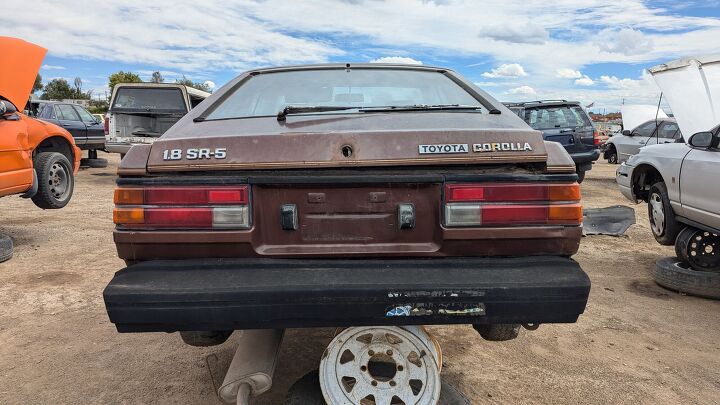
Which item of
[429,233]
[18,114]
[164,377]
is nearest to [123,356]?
[164,377]

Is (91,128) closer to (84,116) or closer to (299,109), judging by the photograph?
(84,116)

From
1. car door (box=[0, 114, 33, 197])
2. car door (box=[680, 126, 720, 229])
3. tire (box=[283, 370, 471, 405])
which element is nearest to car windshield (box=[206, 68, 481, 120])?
tire (box=[283, 370, 471, 405])

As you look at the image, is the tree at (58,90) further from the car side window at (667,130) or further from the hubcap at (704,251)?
the hubcap at (704,251)

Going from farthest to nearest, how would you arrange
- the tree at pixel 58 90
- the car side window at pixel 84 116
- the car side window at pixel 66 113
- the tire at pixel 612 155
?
the tree at pixel 58 90 < the tire at pixel 612 155 < the car side window at pixel 84 116 < the car side window at pixel 66 113

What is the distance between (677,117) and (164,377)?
5.02 m

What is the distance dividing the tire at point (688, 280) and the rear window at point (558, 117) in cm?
629

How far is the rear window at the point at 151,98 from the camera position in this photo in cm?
1120

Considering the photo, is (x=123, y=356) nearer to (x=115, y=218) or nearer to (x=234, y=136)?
(x=115, y=218)

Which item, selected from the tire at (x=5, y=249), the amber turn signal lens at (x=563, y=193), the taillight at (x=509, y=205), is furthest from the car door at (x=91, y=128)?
the amber turn signal lens at (x=563, y=193)

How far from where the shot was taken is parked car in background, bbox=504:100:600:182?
398 inches

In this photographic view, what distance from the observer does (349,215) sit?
2010 mm

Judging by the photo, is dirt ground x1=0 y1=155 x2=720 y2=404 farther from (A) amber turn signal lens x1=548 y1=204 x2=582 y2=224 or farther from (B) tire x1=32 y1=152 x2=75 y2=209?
(B) tire x1=32 y1=152 x2=75 y2=209

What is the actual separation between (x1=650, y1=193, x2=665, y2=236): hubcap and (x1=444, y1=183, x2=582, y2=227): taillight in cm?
367

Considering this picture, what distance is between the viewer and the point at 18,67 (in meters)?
5.37
